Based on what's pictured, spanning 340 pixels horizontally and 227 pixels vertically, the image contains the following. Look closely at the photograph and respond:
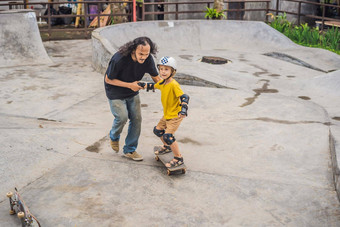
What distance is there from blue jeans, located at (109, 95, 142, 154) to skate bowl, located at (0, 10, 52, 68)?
7.22 metres

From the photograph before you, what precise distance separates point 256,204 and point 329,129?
8.47 ft

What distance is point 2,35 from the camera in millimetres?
11086

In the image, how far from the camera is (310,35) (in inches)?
590

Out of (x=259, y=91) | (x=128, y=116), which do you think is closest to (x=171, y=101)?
(x=128, y=116)

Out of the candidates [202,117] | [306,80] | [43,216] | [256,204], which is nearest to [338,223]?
[256,204]

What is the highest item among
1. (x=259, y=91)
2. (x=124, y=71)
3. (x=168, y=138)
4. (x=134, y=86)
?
(x=124, y=71)

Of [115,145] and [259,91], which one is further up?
[259,91]

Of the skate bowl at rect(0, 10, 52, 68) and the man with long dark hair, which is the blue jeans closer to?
the man with long dark hair

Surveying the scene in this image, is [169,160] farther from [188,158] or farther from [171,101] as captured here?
[171,101]

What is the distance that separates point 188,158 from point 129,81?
129cm

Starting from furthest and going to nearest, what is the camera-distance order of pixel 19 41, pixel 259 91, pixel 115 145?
pixel 19 41 < pixel 259 91 < pixel 115 145

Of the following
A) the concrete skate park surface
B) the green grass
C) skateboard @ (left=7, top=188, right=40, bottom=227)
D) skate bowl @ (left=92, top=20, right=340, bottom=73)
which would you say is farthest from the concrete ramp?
skateboard @ (left=7, top=188, right=40, bottom=227)

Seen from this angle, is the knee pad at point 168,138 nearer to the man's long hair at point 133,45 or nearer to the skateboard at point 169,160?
the skateboard at point 169,160

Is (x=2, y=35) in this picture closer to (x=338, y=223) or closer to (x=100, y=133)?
(x=100, y=133)
